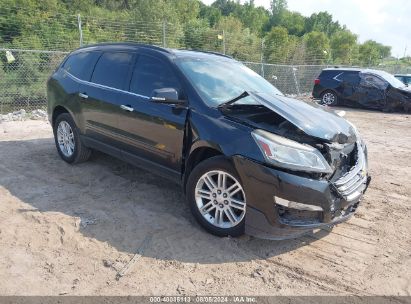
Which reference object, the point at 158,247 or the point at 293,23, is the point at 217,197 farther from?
the point at 293,23

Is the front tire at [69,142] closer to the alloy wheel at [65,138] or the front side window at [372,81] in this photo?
the alloy wheel at [65,138]

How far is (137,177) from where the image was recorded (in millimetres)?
5414

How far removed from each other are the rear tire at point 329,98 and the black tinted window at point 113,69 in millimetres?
11596

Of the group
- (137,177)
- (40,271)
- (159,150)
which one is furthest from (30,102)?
(40,271)

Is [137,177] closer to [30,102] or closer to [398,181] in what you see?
[398,181]

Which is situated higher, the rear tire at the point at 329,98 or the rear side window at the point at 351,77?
the rear side window at the point at 351,77

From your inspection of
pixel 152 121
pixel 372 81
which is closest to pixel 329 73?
pixel 372 81

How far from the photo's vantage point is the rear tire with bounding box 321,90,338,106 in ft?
49.5

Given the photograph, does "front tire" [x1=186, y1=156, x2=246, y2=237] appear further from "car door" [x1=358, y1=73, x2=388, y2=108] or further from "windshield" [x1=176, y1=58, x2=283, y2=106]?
"car door" [x1=358, y1=73, x2=388, y2=108]

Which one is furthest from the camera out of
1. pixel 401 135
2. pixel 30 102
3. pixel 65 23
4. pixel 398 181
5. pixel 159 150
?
pixel 65 23

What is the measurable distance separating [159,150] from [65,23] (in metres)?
13.6

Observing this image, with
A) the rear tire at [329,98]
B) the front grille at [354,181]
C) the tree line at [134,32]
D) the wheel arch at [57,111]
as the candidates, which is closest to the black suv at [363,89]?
the rear tire at [329,98]

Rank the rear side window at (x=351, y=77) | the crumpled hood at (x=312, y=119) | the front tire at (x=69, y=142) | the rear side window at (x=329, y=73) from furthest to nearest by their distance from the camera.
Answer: the rear side window at (x=329, y=73) → the rear side window at (x=351, y=77) → the front tire at (x=69, y=142) → the crumpled hood at (x=312, y=119)

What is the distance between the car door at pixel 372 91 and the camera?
46.3ft
